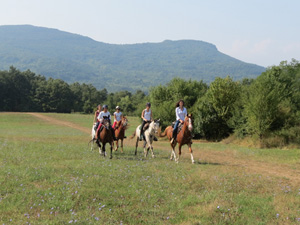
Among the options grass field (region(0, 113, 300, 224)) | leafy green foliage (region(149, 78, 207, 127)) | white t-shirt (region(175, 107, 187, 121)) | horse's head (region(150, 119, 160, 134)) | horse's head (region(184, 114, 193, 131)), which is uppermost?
leafy green foliage (region(149, 78, 207, 127))

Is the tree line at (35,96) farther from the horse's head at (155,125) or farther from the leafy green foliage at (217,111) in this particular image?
the horse's head at (155,125)

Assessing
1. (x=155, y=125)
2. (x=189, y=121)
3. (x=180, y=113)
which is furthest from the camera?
(x=155, y=125)

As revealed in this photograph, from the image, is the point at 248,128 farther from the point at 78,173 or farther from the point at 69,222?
the point at 69,222

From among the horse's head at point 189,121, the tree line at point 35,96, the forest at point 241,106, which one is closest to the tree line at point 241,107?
the forest at point 241,106

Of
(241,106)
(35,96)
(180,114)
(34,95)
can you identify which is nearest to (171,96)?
(241,106)

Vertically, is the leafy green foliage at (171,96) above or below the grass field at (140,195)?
above

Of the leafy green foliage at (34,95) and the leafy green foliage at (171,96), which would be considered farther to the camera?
the leafy green foliage at (34,95)

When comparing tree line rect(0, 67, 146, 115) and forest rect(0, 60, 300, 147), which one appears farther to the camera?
tree line rect(0, 67, 146, 115)

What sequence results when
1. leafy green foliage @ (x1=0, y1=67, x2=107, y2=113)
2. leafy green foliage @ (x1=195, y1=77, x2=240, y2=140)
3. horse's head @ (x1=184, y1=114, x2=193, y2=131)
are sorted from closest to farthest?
horse's head @ (x1=184, y1=114, x2=193, y2=131)
leafy green foliage @ (x1=195, y1=77, x2=240, y2=140)
leafy green foliage @ (x1=0, y1=67, x2=107, y2=113)

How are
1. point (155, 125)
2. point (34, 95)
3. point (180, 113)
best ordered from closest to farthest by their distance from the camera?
point (180, 113), point (155, 125), point (34, 95)

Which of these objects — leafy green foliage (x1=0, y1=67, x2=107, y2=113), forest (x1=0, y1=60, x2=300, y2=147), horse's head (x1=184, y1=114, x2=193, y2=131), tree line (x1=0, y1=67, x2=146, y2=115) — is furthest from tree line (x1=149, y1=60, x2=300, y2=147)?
leafy green foliage (x1=0, y1=67, x2=107, y2=113)

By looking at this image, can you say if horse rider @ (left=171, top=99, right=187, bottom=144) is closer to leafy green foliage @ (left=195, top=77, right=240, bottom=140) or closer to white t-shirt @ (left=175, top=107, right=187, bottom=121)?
white t-shirt @ (left=175, top=107, right=187, bottom=121)

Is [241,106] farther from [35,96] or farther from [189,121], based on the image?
[35,96]

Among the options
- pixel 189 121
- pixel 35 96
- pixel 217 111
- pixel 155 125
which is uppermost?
pixel 35 96
